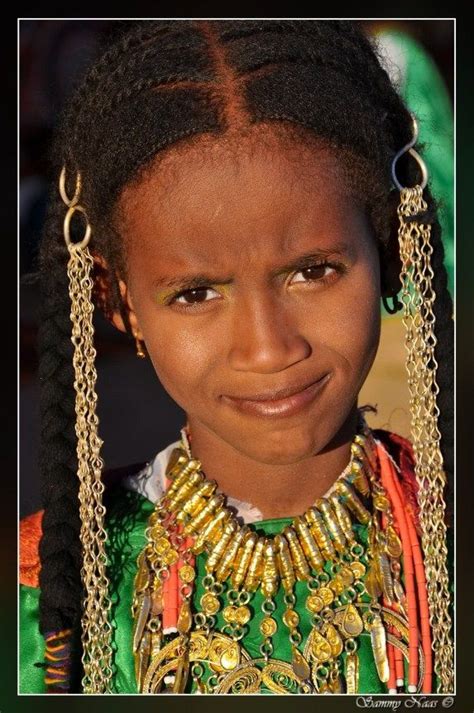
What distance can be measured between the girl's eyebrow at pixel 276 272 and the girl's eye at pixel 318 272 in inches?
0.7

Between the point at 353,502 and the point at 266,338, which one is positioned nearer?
the point at 266,338

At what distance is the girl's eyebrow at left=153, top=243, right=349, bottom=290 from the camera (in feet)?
5.90

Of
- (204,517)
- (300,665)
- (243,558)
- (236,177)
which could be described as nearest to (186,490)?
(204,517)

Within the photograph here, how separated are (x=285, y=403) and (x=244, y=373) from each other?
0.35 feet

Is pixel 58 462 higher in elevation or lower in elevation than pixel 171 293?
lower

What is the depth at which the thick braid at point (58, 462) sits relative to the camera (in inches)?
79.1

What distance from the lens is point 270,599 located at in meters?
1.97

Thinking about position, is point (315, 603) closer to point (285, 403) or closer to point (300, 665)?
point (300, 665)

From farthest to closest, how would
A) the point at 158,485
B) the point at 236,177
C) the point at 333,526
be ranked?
1. the point at 158,485
2. the point at 333,526
3. the point at 236,177

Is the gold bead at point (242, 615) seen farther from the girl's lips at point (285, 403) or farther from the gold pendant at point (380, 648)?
the girl's lips at point (285, 403)

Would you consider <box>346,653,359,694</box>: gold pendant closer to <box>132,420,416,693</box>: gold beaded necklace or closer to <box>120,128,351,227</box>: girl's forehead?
<box>132,420,416,693</box>: gold beaded necklace

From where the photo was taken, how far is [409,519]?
79.6 inches

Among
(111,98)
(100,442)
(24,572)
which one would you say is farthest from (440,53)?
(24,572)
